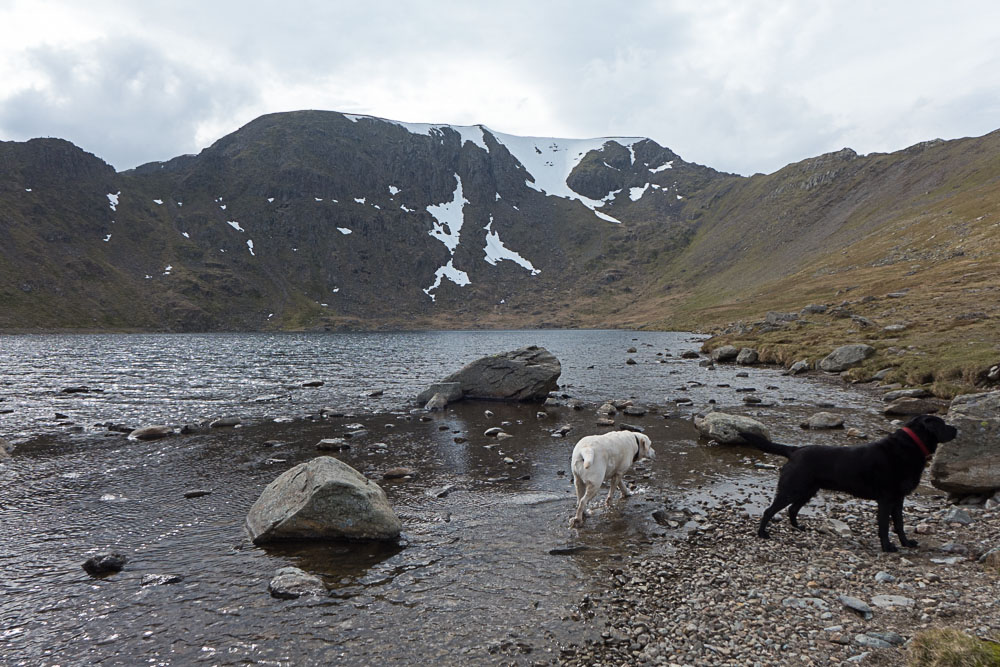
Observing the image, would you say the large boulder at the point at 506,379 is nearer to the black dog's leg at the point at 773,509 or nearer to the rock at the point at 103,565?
the rock at the point at 103,565

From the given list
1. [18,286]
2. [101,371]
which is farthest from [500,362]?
[18,286]

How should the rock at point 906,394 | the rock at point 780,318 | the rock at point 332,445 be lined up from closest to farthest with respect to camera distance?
the rock at point 332,445
the rock at point 906,394
the rock at point 780,318

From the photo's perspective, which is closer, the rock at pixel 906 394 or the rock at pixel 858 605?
the rock at pixel 858 605

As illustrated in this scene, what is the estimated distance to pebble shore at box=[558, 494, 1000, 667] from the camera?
6.89 meters

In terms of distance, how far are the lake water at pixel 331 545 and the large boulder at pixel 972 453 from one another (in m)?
4.25

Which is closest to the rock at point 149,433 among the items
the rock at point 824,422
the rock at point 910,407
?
the rock at point 824,422

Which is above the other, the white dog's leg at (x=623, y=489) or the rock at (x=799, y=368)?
the rock at (x=799, y=368)

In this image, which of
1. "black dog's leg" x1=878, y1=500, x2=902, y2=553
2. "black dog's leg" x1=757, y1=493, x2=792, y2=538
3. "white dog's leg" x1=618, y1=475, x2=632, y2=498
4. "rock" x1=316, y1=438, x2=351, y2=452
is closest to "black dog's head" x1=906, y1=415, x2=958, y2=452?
"black dog's leg" x1=878, y1=500, x2=902, y2=553

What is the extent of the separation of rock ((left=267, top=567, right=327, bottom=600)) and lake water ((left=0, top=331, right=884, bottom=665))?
275 millimetres

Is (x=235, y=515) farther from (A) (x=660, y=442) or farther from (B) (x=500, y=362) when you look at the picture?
(B) (x=500, y=362)

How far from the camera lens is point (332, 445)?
854 inches

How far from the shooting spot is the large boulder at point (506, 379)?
112 feet

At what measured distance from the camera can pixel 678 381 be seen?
1658 inches

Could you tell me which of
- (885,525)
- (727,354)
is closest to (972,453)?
(885,525)
